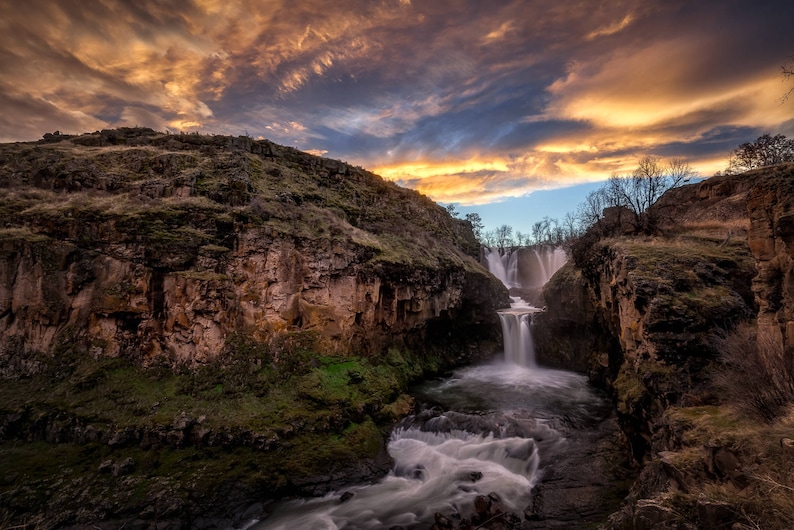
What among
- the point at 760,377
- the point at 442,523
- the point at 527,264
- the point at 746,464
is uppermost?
the point at 527,264

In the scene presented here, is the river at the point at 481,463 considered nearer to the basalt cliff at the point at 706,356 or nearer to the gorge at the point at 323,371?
the gorge at the point at 323,371

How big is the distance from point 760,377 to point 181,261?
1886cm

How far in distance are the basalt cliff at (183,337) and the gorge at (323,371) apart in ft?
0.27

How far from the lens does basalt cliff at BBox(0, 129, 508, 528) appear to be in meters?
10.8

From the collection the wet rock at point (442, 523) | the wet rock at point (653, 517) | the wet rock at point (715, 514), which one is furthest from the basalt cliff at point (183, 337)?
the wet rock at point (715, 514)

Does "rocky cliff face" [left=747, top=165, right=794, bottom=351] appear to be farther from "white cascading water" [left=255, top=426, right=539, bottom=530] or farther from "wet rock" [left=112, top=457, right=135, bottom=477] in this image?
"wet rock" [left=112, top=457, right=135, bottom=477]

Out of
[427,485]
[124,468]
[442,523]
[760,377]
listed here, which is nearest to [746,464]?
[760,377]

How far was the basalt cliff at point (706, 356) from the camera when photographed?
5.05 m

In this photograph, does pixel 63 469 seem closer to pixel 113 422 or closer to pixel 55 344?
pixel 113 422

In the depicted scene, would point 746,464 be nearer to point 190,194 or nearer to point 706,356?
point 706,356

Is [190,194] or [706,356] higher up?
[190,194]

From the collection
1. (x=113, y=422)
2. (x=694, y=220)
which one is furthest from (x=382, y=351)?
(x=694, y=220)

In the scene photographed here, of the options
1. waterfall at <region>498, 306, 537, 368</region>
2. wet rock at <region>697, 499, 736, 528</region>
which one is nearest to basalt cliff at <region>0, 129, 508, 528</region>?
waterfall at <region>498, 306, 537, 368</region>

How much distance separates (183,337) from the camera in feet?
48.4
